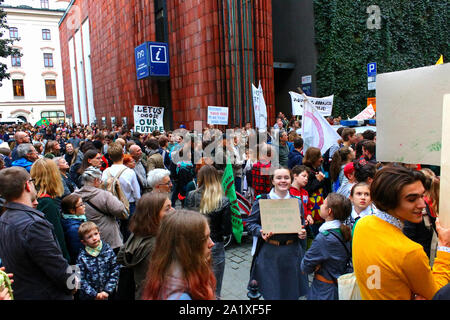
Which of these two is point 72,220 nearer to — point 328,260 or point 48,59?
point 328,260

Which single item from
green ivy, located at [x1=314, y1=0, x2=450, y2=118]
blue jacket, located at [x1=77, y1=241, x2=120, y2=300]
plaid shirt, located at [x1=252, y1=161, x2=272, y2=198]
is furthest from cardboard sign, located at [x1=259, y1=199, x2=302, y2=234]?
green ivy, located at [x1=314, y1=0, x2=450, y2=118]

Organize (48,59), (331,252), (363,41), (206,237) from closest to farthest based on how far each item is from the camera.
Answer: (206,237)
(331,252)
(363,41)
(48,59)

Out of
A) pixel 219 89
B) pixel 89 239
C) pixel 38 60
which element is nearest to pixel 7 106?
pixel 38 60

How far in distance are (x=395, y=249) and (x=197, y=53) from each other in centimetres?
1435

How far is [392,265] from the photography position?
184cm

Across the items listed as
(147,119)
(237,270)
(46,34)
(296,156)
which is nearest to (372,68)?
(296,156)

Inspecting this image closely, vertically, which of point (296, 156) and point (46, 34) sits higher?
point (46, 34)

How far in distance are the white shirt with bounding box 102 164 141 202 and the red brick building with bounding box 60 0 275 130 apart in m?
9.31

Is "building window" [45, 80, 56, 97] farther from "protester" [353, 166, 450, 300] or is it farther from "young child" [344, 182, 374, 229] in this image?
"protester" [353, 166, 450, 300]

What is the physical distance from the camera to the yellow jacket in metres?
1.82

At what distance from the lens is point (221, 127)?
1448 centimetres

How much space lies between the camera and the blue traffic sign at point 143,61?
17.0 meters

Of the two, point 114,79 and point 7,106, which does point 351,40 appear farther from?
point 7,106

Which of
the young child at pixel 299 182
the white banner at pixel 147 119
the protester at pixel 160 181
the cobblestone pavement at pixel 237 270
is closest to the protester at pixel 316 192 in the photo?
the young child at pixel 299 182
